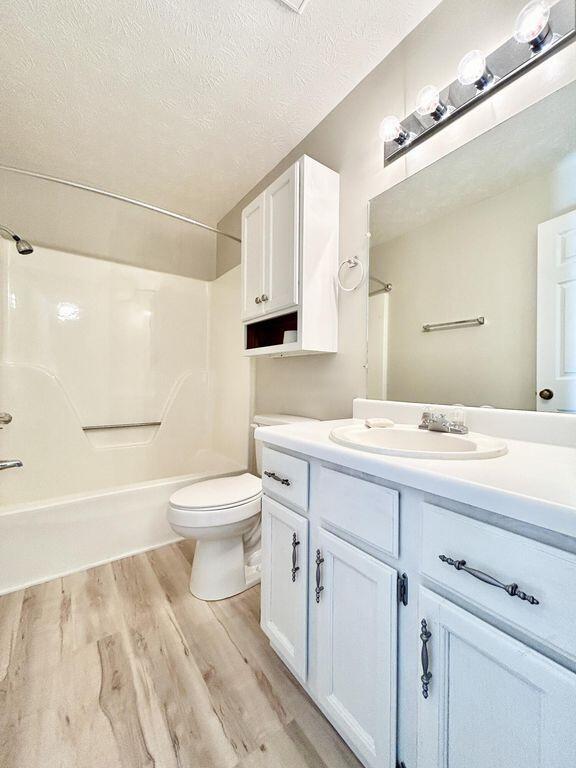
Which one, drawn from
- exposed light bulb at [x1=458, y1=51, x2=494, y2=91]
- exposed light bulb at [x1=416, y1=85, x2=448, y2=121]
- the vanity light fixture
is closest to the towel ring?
the vanity light fixture

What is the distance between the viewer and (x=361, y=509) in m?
0.76

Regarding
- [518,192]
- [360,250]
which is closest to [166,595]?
[360,250]

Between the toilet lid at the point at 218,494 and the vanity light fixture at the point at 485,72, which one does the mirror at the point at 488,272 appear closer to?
the vanity light fixture at the point at 485,72

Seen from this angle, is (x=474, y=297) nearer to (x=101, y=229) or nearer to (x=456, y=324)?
(x=456, y=324)

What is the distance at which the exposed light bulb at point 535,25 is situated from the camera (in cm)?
86

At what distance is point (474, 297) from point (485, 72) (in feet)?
2.24

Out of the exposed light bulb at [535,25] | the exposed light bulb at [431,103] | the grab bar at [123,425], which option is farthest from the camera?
the grab bar at [123,425]

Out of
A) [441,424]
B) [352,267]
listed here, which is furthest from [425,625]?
[352,267]

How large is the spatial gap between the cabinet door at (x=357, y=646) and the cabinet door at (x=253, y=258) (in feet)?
4.11

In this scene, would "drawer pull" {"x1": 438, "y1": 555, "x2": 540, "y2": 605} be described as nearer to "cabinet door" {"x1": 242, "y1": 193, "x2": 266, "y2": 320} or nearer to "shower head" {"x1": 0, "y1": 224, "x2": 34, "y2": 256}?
"cabinet door" {"x1": 242, "y1": 193, "x2": 266, "y2": 320}

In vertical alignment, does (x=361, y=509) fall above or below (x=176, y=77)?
below

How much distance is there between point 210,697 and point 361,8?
2.43 m

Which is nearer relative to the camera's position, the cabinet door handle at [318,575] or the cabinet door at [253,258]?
Answer: the cabinet door handle at [318,575]

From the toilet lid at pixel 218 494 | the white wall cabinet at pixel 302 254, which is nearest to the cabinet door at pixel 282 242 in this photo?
the white wall cabinet at pixel 302 254
